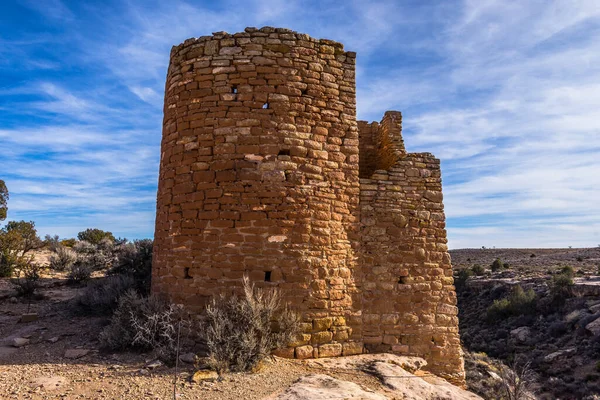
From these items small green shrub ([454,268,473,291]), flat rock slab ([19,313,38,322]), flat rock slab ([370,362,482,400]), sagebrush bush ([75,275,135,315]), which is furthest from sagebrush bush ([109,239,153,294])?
small green shrub ([454,268,473,291])

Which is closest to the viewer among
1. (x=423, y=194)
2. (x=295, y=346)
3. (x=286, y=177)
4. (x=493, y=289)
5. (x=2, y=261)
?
(x=295, y=346)

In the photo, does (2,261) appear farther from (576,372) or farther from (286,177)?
(576,372)

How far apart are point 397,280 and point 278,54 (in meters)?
4.05

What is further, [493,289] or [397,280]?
[493,289]

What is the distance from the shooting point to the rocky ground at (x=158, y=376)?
4.48m

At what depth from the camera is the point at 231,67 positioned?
6426 millimetres

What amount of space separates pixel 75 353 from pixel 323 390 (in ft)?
11.1

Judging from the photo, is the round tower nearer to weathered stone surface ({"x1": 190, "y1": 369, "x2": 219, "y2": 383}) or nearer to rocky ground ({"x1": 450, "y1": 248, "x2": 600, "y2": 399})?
weathered stone surface ({"x1": 190, "y1": 369, "x2": 219, "y2": 383})

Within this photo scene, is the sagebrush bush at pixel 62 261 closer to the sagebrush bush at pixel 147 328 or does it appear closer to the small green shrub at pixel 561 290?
the sagebrush bush at pixel 147 328

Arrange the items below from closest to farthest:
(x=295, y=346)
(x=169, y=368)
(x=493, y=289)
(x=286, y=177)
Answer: (x=169, y=368) < (x=295, y=346) < (x=286, y=177) < (x=493, y=289)

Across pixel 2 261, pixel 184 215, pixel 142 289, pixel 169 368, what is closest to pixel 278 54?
pixel 184 215

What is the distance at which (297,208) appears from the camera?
6.16 metres

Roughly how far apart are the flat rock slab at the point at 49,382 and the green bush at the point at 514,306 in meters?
19.1

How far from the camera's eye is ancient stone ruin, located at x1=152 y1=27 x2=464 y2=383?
6.04 meters
